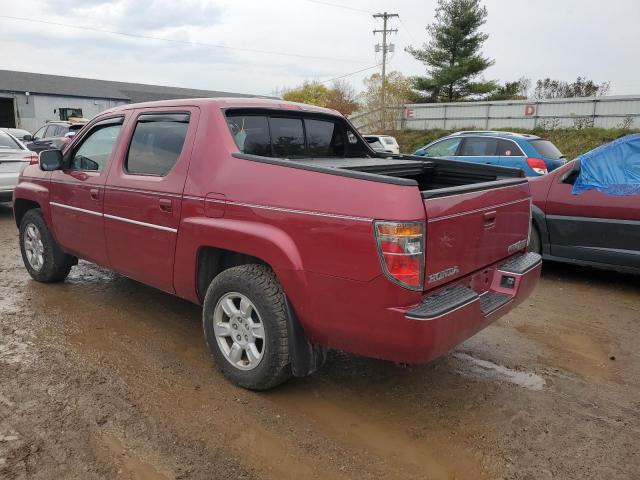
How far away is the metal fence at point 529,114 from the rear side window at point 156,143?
24952 mm

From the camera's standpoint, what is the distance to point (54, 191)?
16.5ft

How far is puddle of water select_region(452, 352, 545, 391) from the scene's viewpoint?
3692mm

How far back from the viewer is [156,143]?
4.05m

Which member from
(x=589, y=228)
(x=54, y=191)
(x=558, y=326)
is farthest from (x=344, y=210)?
(x=589, y=228)

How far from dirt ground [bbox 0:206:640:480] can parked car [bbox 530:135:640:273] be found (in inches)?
41.6

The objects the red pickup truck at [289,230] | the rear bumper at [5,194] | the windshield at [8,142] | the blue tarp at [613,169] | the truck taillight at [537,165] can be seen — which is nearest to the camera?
the red pickup truck at [289,230]

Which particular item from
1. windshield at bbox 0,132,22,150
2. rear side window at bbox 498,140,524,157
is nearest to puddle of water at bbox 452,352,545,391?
rear side window at bbox 498,140,524,157

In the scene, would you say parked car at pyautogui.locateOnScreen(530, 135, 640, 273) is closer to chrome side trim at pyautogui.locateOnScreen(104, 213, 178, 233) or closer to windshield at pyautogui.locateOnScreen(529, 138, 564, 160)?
chrome side trim at pyautogui.locateOnScreen(104, 213, 178, 233)

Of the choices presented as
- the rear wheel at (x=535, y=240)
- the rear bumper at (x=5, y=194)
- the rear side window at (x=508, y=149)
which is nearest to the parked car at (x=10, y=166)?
the rear bumper at (x=5, y=194)

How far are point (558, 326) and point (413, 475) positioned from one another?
2.77 metres

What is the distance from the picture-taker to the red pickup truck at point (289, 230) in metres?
2.74

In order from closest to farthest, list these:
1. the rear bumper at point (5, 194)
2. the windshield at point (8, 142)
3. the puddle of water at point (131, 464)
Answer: the puddle of water at point (131, 464), the rear bumper at point (5, 194), the windshield at point (8, 142)

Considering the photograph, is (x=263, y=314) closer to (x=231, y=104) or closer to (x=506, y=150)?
(x=231, y=104)

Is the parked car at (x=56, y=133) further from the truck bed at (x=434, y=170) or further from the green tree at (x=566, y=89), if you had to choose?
the green tree at (x=566, y=89)
